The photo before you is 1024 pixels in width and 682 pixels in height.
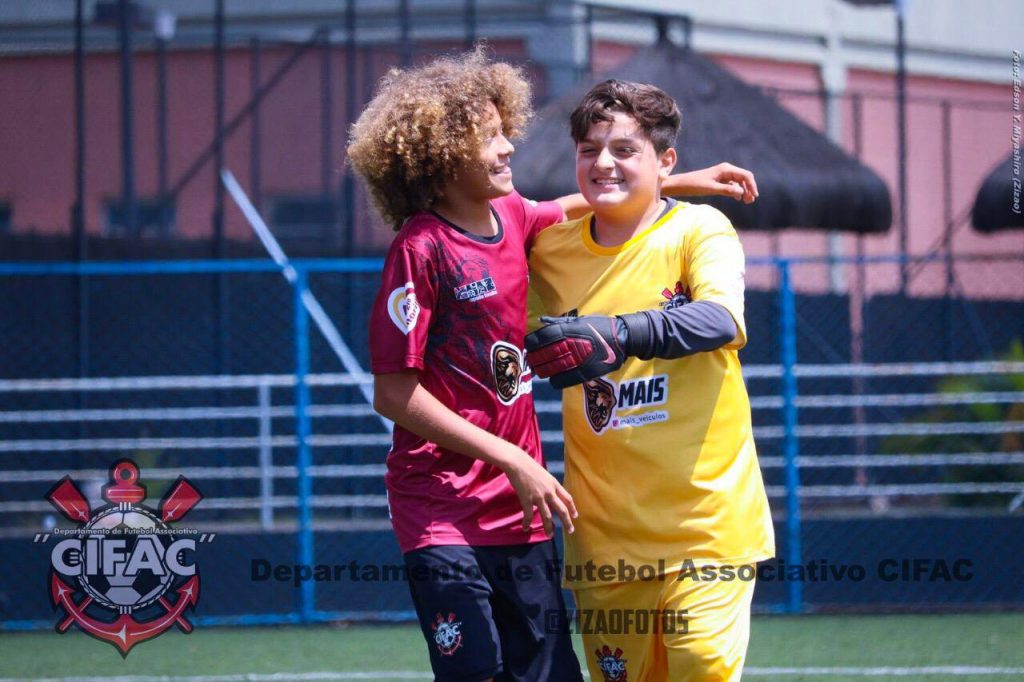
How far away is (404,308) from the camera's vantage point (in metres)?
3.08

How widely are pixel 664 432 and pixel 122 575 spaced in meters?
3.93

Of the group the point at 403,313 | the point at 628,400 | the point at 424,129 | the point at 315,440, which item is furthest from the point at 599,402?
the point at 315,440

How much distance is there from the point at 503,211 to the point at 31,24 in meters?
6.87

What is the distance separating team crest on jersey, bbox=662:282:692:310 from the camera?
10.5 feet

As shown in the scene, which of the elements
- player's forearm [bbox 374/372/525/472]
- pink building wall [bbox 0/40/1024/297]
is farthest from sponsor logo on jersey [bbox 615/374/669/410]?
pink building wall [bbox 0/40/1024/297]

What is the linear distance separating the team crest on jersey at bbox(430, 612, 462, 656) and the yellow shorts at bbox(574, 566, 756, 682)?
0.38 m

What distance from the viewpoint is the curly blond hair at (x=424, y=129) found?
3.19 meters

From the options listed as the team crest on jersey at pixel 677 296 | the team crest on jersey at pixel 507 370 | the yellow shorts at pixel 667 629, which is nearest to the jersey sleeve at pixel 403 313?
the team crest on jersey at pixel 507 370

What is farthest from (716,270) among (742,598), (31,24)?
(31,24)

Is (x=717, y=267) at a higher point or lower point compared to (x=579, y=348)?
higher

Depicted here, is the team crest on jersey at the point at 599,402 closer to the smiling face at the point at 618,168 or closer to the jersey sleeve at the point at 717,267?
the jersey sleeve at the point at 717,267

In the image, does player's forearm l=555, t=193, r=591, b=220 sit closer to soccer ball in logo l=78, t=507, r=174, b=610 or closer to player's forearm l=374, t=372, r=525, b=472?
player's forearm l=374, t=372, r=525, b=472

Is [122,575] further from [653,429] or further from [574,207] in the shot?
[653,429]

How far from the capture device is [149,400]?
8.36 meters
